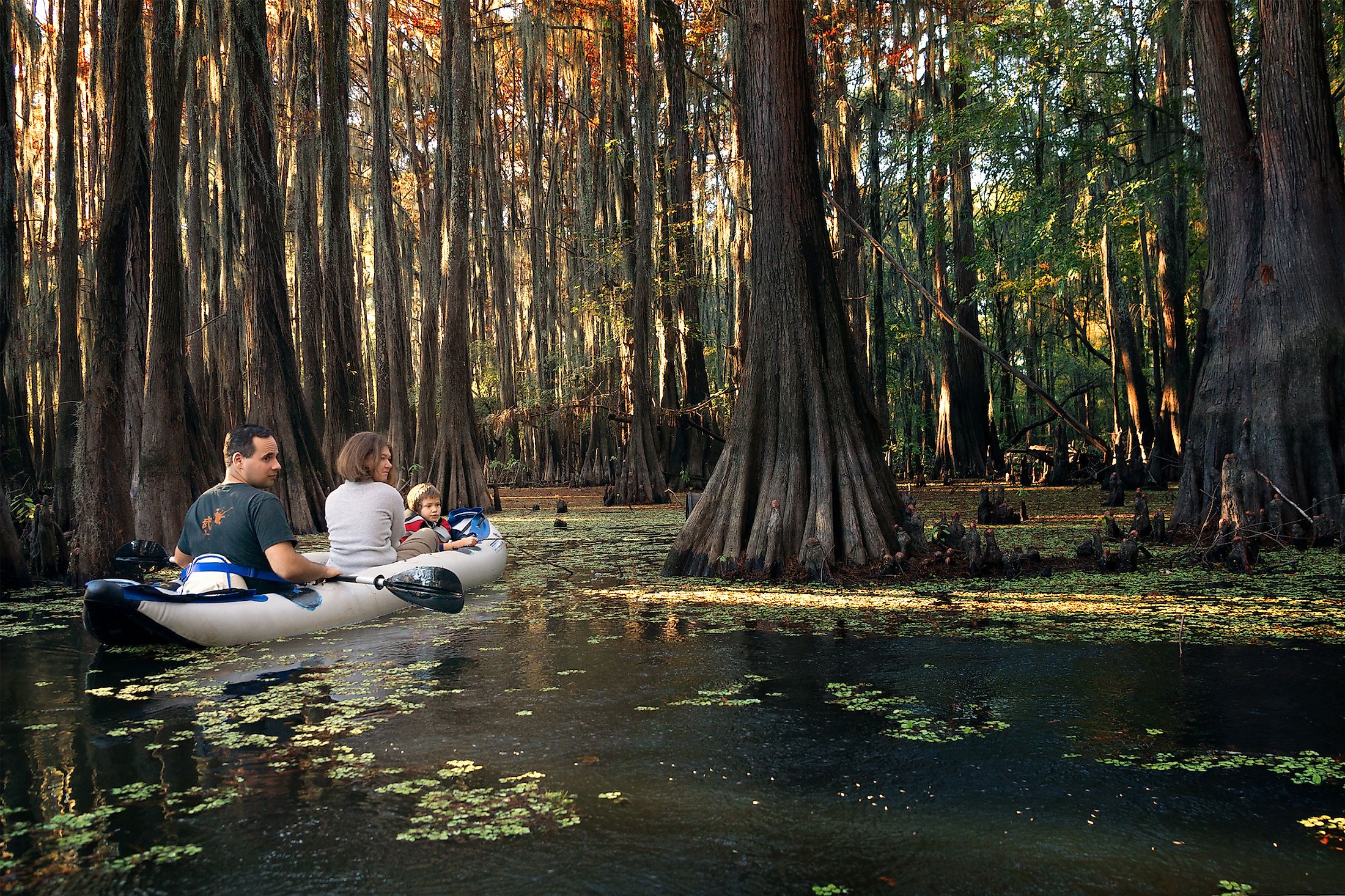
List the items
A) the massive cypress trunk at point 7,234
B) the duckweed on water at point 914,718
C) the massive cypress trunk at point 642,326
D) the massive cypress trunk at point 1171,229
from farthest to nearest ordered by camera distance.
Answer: the massive cypress trunk at point 642,326 < the massive cypress trunk at point 1171,229 < the massive cypress trunk at point 7,234 < the duckweed on water at point 914,718

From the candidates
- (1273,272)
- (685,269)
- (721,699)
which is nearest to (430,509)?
(721,699)

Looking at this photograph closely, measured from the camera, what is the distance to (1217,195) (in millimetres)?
8289

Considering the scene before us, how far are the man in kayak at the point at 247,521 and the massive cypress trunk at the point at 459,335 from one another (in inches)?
286

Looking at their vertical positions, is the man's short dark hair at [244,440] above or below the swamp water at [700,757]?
above

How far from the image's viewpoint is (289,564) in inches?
184

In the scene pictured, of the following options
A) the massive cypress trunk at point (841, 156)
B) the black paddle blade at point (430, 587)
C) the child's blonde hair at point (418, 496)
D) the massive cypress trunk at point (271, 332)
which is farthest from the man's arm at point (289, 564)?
the massive cypress trunk at point (841, 156)

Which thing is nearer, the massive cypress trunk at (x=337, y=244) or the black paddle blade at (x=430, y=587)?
the black paddle blade at (x=430, y=587)

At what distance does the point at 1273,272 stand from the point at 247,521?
767cm

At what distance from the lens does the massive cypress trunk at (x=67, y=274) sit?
7672 mm

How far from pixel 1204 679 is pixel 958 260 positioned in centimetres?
1485

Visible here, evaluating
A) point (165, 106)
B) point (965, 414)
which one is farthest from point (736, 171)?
point (165, 106)

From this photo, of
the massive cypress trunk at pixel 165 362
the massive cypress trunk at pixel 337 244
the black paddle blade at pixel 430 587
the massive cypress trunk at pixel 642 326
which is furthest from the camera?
the massive cypress trunk at pixel 642 326

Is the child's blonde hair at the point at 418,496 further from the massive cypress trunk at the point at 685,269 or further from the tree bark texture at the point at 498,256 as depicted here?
the massive cypress trunk at the point at 685,269

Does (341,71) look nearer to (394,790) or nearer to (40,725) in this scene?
(40,725)
